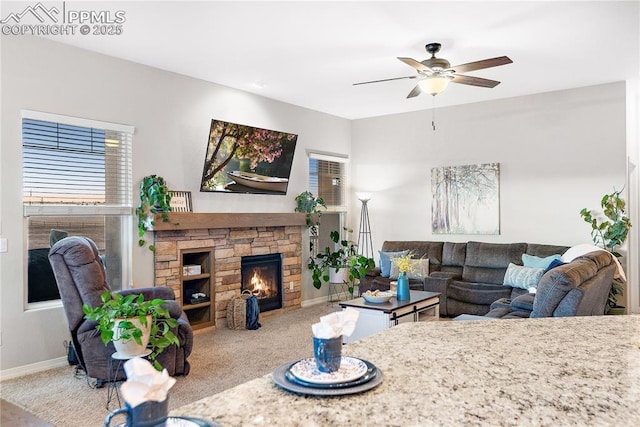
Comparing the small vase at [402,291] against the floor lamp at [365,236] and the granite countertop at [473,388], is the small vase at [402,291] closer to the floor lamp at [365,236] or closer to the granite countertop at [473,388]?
the granite countertop at [473,388]

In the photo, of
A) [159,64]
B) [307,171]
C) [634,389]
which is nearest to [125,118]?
[159,64]

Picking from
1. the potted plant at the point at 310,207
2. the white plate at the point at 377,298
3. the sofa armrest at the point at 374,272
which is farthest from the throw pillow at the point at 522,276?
the potted plant at the point at 310,207

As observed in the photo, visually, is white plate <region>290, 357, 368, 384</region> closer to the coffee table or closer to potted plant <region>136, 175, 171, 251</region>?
the coffee table

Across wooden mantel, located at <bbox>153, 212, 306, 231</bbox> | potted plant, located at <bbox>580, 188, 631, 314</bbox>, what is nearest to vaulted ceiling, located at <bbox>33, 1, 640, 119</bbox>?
potted plant, located at <bbox>580, 188, 631, 314</bbox>

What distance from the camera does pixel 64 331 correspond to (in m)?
4.19

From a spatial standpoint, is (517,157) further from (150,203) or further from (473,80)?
(150,203)

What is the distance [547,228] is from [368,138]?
120 inches

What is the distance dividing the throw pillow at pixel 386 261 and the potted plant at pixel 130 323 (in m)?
3.73

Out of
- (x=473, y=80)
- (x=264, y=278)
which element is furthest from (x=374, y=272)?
(x=473, y=80)

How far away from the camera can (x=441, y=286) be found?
5758mm

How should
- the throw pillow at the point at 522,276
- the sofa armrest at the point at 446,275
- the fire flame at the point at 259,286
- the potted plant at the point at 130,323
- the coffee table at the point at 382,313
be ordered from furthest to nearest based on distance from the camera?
the fire flame at the point at 259,286
the sofa armrest at the point at 446,275
the throw pillow at the point at 522,276
the coffee table at the point at 382,313
the potted plant at the point at 130,323

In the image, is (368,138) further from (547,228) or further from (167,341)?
(167,341)

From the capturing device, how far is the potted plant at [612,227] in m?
5.26

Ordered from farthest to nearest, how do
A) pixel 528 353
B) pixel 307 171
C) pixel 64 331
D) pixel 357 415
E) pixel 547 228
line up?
1. pixel 307 171
2. pixel 547 228
3. pixel 64 331
4. pixel 528 353
5. pixel 357 415
